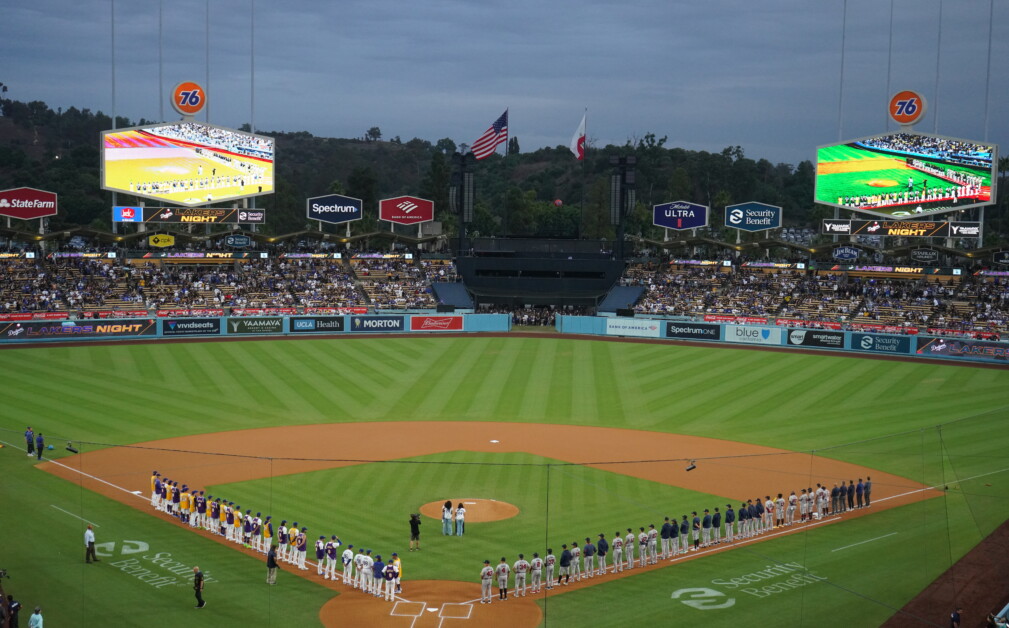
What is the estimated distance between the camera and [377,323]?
64250 mm

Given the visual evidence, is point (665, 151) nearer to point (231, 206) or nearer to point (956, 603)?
point (231, 206)

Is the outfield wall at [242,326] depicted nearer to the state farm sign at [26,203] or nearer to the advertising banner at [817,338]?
the state farm sign at [26,203]

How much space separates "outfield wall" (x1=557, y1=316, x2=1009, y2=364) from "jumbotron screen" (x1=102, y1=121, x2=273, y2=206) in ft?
92.1

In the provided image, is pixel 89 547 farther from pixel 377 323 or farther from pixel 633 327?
pixel 633 327

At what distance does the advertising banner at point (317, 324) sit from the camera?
2452 inches

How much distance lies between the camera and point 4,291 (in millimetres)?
61469

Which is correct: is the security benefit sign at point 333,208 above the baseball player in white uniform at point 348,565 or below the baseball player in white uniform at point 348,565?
above

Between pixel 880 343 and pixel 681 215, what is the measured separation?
86.0ft

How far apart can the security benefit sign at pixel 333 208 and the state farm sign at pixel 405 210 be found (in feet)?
9.68

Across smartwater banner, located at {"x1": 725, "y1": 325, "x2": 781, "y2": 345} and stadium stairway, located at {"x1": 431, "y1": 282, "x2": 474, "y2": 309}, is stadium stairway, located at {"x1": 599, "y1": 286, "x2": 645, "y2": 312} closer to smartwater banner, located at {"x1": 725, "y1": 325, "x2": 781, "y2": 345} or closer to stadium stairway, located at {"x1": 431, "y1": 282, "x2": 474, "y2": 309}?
stadium stairway, located at {"x1": 431, "y1": 282, "x2": 474, "y2": 309}

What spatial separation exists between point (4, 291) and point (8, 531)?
4551cm

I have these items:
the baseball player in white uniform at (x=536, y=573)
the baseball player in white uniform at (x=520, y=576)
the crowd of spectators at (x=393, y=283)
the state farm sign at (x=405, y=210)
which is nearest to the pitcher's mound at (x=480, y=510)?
the baseball player in white uniform at (x=536, y=573)

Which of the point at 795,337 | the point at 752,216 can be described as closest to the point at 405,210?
the point at 752,216

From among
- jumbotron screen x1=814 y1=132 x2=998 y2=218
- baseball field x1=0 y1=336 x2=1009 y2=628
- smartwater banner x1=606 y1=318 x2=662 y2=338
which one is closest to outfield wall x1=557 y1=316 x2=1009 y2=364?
smartwater banner x1=606 y1=318 x2=662 y2=338
